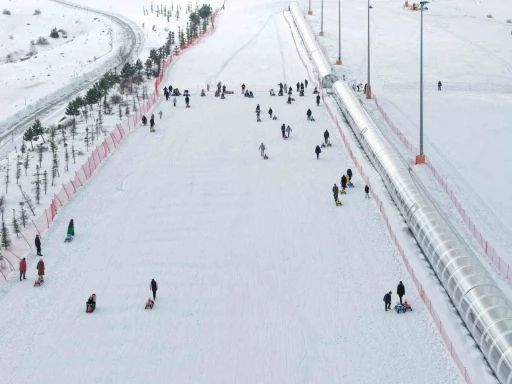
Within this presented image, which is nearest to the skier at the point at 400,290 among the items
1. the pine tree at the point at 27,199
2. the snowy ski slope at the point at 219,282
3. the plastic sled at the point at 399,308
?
the plastic sled at the point at 399,308

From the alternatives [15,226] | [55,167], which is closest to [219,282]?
[15,226]

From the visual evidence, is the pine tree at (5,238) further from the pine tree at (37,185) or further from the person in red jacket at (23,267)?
the pine tree at (37,185)

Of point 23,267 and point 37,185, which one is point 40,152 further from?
point 23,267

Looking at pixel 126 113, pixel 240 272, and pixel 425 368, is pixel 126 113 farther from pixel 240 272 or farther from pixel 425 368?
pixel 425 368

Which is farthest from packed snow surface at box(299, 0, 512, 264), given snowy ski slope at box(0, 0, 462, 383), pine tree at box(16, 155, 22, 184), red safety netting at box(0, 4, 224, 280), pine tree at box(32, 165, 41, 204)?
pine tree at box(16, 155, 22, 184)

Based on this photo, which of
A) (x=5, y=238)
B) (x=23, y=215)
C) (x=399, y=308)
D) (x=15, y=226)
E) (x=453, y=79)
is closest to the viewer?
(x=399, y=308)

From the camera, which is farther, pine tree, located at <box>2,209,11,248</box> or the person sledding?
pine tree, located at <box>2,209,11,248</box>

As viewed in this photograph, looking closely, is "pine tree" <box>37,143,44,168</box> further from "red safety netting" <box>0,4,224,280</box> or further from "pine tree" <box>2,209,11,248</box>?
"pine tree" <box>2,209,11,248</box>
